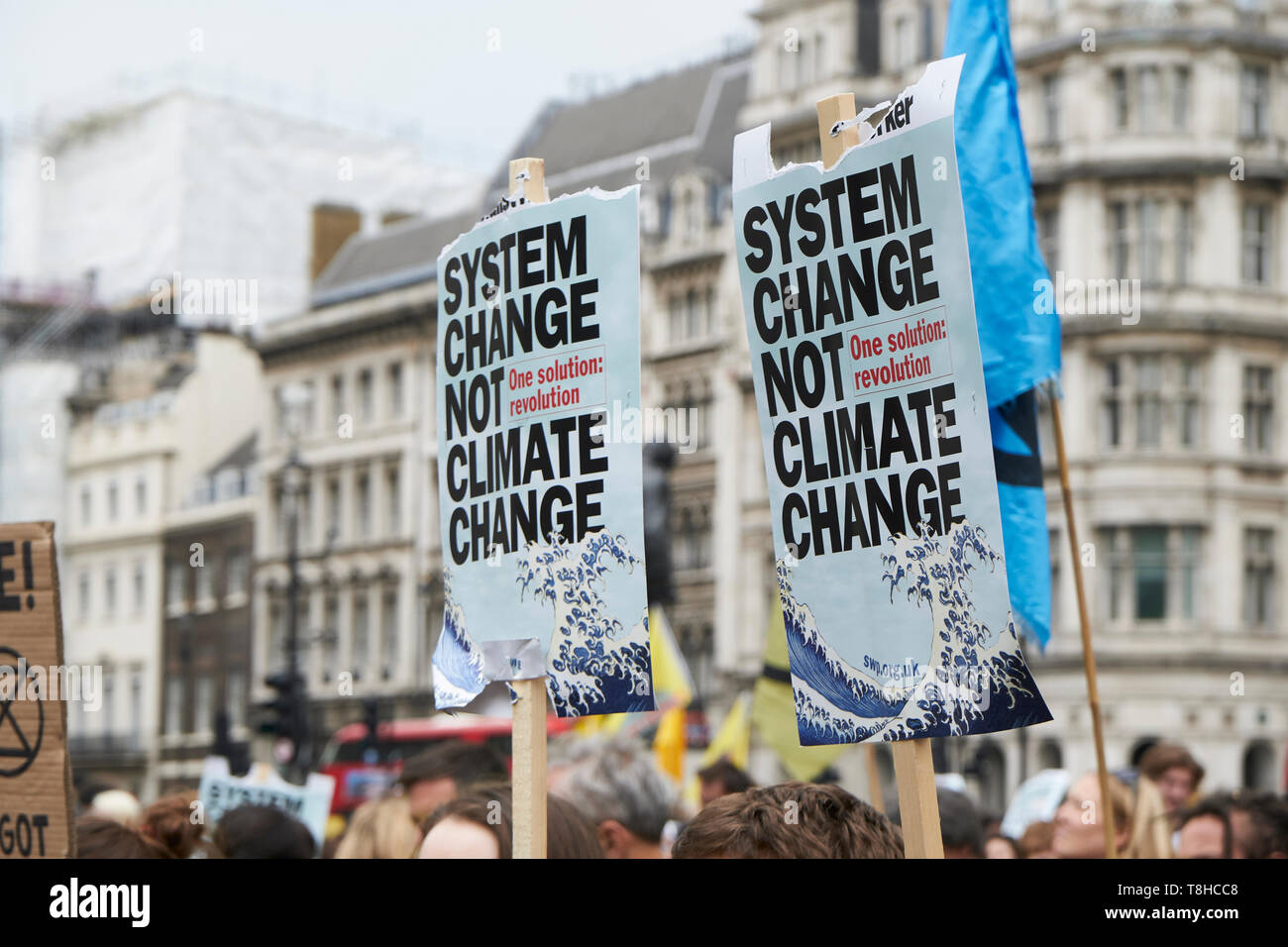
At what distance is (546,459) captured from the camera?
14.2 ft

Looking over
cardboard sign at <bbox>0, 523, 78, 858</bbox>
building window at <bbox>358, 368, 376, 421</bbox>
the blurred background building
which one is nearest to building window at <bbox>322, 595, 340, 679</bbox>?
the blurred background building

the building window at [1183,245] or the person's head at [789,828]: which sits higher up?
the building window at [1183,245]

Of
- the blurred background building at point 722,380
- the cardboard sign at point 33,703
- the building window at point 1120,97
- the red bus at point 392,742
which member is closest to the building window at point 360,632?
the blurred background building at point 722,380

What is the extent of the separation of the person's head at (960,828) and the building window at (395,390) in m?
50.2

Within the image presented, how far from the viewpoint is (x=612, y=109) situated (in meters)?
54.6

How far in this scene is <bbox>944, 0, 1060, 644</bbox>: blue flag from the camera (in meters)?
5.64

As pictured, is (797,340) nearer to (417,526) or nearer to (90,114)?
(417,526)

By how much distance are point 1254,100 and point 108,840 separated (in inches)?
1490

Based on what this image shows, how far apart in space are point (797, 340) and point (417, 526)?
5164cm

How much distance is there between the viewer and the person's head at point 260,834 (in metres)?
6.56

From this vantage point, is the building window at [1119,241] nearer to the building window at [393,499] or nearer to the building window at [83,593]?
the building window at [393,499]

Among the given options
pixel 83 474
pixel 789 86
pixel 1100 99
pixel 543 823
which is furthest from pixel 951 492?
pixel 83 474

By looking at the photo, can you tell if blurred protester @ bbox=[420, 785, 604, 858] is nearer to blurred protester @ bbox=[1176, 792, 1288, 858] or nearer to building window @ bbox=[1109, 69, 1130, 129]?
blurred protester @ bbox=[1176, 792, 1288, 858]

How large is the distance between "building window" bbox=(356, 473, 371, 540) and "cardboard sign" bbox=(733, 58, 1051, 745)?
5407 cm
